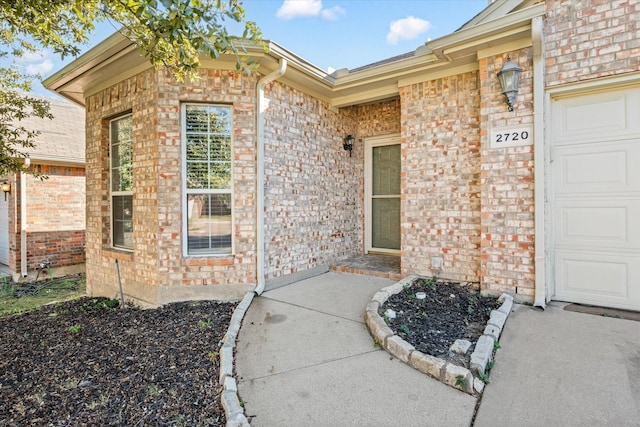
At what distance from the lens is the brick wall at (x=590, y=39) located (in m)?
3.21

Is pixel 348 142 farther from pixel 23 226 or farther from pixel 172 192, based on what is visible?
pixel 23 226

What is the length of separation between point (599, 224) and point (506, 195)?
37.0 inches

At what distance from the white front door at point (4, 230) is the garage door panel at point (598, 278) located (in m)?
11.3

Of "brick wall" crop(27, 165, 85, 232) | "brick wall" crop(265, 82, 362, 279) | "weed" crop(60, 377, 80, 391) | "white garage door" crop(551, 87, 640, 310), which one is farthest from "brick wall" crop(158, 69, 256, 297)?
"brick wall" crop(27, 165, 85, 232)

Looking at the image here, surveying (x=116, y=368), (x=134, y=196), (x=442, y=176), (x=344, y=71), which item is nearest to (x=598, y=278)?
(x=442, y=176)

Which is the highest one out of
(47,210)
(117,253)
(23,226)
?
(47,210)

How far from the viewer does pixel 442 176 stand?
444 cm

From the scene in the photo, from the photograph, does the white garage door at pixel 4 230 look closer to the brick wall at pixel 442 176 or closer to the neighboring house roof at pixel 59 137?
the neighboring house roof at pixel 59 137

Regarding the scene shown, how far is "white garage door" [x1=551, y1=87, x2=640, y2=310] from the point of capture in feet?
10.9

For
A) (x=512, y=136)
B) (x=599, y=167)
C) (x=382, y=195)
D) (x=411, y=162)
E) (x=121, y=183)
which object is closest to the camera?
(x=599, y=167)

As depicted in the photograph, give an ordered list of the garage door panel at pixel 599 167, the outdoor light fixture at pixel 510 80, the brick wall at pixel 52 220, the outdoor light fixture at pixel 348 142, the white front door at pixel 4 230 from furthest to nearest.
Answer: the white front door at pixel 4 230 → the brick wall at pixel 52 220 → the outdoor light fixture at pixel 348 142 → the outdoor light fixture at pixel 510 80 → the garage door panel at pixel 599 167

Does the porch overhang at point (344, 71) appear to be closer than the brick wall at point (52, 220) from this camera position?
Yes

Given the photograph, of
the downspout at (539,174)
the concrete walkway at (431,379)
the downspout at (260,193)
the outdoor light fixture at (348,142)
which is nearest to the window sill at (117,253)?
the downspout at (260,193)

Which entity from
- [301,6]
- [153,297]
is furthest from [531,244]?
[301,6]
